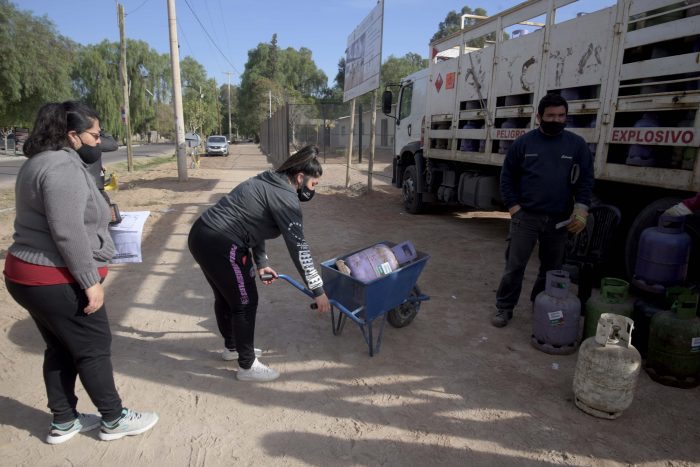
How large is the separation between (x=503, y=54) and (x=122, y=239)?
551 cm

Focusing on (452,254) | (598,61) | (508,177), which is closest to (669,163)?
(598,61)

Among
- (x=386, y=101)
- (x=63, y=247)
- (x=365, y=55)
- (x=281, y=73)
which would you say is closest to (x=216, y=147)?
(x=365, y=55)

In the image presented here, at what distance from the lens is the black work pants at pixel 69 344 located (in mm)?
2150

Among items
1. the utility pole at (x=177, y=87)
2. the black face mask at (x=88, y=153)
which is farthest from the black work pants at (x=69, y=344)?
the utility pole at (x=177, y=87)

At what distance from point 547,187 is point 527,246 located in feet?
1.78

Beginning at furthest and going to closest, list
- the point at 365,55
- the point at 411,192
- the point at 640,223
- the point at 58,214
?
the point at 365,55
the point at 411,192
the point at 640,223
the point at 58,214

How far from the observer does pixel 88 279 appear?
2.12 m

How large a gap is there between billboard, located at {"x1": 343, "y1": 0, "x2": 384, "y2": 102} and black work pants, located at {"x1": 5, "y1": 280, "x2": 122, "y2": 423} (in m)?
9.01

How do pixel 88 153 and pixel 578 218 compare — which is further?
pixel 578 218

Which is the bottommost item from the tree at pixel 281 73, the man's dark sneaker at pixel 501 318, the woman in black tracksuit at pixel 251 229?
the man's dark sneaker at pixel 501 318

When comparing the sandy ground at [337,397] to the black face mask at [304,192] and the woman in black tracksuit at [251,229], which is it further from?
the black face mask at [304,192]

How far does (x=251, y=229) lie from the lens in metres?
2.88

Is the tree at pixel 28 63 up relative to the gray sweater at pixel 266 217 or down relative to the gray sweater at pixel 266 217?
up

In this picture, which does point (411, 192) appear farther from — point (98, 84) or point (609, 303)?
point (98, 84)
